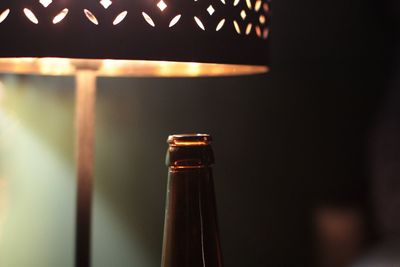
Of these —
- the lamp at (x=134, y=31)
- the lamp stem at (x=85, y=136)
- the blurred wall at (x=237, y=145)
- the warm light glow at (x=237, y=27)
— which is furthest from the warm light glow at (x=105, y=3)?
the blurred wall at (x=237, y=145)

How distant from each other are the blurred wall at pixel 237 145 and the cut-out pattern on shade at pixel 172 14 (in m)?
0.36

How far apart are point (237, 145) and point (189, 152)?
13.6 inches

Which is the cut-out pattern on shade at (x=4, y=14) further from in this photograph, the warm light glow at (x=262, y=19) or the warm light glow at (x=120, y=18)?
the warm light glow at (x=262, y=19)

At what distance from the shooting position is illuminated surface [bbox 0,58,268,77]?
0.67m

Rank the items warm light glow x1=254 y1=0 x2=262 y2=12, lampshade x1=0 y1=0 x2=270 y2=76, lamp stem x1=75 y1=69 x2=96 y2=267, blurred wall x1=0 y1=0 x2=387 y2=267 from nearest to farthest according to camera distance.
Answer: lampshade x1=0 y1=0 x2=270 y2=76 < warm light glow x1=254 y1=0 x2=262 y2=12 < lamp stem x1=75 y1=69 x2=96 y2=267 < blurred wall x1=0 y1=0 x2=387 y2=267

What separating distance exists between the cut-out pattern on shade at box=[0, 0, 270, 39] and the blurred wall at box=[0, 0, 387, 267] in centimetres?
36

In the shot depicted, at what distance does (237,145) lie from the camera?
93 cm

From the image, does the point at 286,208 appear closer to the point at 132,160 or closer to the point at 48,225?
the point at 132,160

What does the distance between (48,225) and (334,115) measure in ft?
1.57

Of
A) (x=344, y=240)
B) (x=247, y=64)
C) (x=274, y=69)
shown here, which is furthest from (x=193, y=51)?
(x=344, y=240)

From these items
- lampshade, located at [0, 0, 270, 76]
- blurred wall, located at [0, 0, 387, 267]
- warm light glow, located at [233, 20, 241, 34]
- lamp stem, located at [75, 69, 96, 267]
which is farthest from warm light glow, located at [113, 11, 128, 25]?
blurred wall, located at [0, 0, 387, 267]

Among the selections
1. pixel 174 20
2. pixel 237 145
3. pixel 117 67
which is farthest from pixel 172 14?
pixel 237 145

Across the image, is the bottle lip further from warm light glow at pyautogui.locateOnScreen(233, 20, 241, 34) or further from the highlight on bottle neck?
warm light glow at pyautogui.locateOnScreen(233, 20, 241, 34)

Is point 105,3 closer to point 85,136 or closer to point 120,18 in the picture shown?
point 120,18
